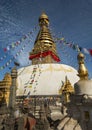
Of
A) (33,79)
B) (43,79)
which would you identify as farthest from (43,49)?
(43,79)

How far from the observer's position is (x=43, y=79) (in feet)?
102

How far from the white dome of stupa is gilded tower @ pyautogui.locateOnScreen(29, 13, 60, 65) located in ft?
19.5

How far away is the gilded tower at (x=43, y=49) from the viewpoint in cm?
4056

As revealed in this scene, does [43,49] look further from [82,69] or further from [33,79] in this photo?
[82,69]

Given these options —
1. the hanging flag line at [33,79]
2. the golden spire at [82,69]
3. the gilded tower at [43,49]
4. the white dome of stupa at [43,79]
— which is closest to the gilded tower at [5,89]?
the white dome of stupa at [43,79]

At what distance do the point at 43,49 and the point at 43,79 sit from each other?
1261 centimetres

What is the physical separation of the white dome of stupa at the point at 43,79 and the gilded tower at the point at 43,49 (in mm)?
5950

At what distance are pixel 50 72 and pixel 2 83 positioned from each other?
949 cm

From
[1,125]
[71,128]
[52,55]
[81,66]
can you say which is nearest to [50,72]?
[52,55]

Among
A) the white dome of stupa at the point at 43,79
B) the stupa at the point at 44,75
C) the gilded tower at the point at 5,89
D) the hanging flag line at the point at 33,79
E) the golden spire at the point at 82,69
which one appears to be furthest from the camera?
the hanging flag line at the point at 33,79

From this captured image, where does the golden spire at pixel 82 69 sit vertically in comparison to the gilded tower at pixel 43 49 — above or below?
below

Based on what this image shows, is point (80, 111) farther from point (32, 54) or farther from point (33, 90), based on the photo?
point (32, 54)

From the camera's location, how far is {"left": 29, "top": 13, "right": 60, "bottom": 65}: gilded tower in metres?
40.6

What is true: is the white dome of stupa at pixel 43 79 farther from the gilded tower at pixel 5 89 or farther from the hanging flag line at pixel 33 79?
the gilded tower at pixel 5 89
